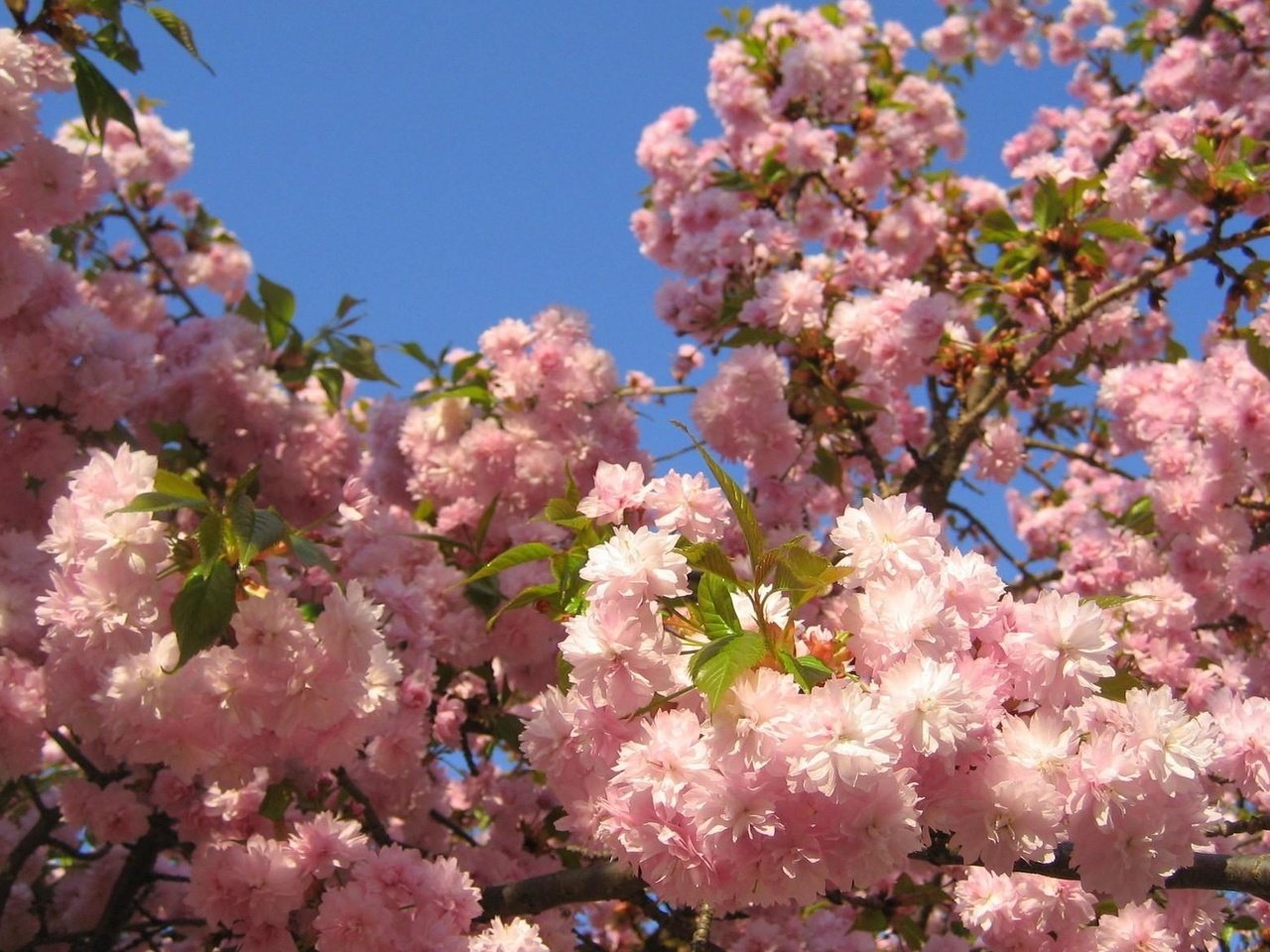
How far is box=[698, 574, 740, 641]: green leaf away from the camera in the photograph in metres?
1.51

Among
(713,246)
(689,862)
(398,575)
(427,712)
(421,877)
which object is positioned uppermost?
(713,246)

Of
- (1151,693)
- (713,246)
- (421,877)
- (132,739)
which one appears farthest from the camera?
(713,246)

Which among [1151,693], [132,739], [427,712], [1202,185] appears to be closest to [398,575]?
[427,712]

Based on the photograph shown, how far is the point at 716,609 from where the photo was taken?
1.55 metres

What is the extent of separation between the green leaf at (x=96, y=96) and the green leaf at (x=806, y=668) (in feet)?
8.20

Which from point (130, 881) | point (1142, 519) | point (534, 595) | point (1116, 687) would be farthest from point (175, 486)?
point (1142, 519)

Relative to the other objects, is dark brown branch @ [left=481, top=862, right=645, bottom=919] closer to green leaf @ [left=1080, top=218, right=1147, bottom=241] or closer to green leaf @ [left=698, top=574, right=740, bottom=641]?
green leaf @ [left=698, top=574, right=740, bottom=641]

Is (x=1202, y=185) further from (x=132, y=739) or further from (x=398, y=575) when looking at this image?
(x=132, y=739)

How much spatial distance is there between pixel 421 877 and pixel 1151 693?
1522 millimetres

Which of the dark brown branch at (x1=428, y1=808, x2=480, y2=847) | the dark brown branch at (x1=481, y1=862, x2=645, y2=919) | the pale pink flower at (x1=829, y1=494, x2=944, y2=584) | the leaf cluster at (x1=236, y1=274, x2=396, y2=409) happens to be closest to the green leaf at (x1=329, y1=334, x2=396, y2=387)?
the leaf cluster at (x1=236, y1=274, x2=396, y2=409)

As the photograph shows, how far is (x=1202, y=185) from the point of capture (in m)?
3.17

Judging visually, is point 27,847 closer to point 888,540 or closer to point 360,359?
point 360,359

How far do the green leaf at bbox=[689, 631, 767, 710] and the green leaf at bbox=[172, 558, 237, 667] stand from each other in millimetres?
818

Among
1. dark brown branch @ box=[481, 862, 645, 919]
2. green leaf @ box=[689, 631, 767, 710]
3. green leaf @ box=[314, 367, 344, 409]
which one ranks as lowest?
dark brown branch @ box=[481, 862, 645, 919]
